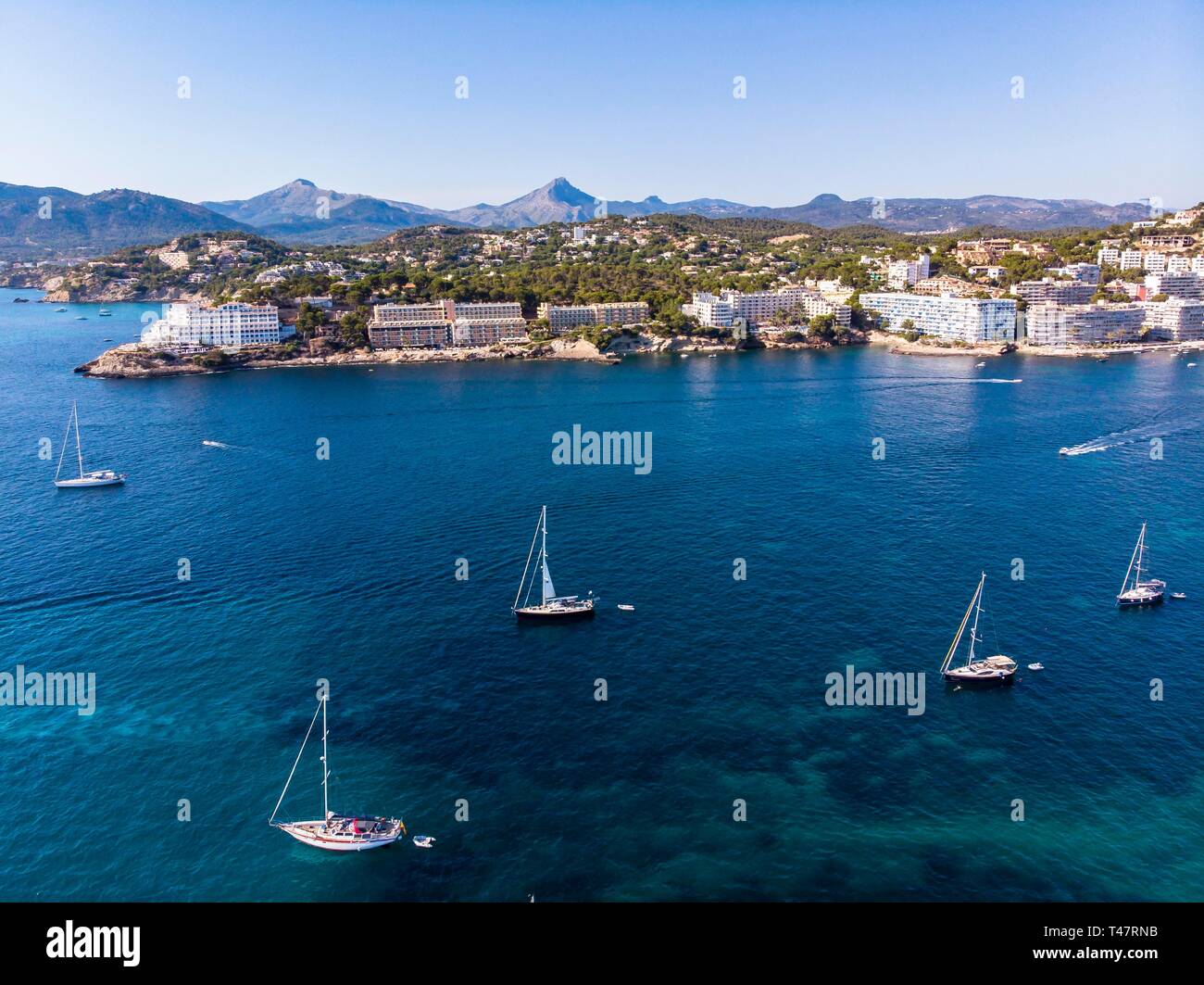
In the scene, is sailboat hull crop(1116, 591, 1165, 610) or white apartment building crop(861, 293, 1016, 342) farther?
white apartment building crop(861, 293, 1016, 342)

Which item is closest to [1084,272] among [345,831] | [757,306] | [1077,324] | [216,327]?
[1077,324]

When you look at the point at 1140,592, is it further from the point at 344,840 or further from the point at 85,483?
the point at 85,483

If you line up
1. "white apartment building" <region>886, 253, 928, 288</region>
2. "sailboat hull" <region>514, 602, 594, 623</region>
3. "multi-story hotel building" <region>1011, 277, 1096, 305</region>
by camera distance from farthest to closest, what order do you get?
1. "white apartment building" <region>886, 253, 928, 288</region>
2. "multi-story hotel building" <region>1011, 277, 1096, 305</region>
3. "sailboat hull" <region>514, 602, 594, 623</region>

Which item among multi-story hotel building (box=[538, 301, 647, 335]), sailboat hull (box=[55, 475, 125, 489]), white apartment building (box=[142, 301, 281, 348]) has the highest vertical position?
multi-story hotel building (box=[538, 301, 647, 335])

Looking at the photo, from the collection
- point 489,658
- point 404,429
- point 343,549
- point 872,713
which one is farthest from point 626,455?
point 872,713

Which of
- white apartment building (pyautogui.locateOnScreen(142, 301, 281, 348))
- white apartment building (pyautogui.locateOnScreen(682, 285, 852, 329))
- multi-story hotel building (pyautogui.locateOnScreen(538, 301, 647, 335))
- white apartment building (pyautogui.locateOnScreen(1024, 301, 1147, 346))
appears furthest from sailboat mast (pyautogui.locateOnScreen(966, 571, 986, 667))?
white apartment building (pyautogui.locateOnScreen(142, 301, 281, 348))

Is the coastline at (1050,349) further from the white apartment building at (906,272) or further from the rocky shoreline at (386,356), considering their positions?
the white apartment building at (906,272)

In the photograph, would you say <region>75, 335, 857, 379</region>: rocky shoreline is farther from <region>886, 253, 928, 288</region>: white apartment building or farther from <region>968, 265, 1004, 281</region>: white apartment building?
<region>968, 265, 1004, 281</region>: white apartment building

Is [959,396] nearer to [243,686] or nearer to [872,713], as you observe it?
[872,713]
